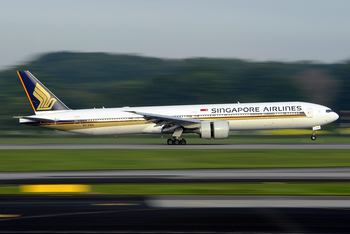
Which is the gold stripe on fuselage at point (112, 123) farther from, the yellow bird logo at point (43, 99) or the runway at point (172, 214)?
the runway at point (172, 214)

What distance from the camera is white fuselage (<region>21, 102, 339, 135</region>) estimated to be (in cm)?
3538

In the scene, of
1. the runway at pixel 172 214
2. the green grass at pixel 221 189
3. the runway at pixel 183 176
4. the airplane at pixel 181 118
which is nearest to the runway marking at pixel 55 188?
the green grass at pixel 221 189

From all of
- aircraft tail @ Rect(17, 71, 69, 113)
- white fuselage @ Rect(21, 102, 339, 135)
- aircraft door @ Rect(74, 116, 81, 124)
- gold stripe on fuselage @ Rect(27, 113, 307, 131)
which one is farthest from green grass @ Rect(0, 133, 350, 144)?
aircraft tail @ Rect(17, 71, 69, 113)

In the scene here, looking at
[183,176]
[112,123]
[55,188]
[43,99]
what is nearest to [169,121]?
[112,123]

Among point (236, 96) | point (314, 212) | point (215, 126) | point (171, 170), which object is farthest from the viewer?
point (236, 96)

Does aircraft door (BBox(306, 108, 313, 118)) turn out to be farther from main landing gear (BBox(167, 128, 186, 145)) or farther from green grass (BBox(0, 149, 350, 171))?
main landing gear (BBox(167, 128, 186, 145))

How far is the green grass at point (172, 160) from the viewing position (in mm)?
20945

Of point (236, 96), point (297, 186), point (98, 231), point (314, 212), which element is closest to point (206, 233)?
point (98, 231)

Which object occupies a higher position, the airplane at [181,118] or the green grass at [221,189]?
the green grass at [221,189]

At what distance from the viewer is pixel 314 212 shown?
1045 centimetres

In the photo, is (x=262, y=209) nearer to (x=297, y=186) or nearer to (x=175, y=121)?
(x=297, y=186)

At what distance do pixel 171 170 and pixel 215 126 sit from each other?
49.0 feet

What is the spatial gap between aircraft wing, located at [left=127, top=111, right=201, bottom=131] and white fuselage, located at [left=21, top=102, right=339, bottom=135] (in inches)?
35.0

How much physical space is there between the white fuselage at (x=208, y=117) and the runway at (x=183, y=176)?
15853 mm
